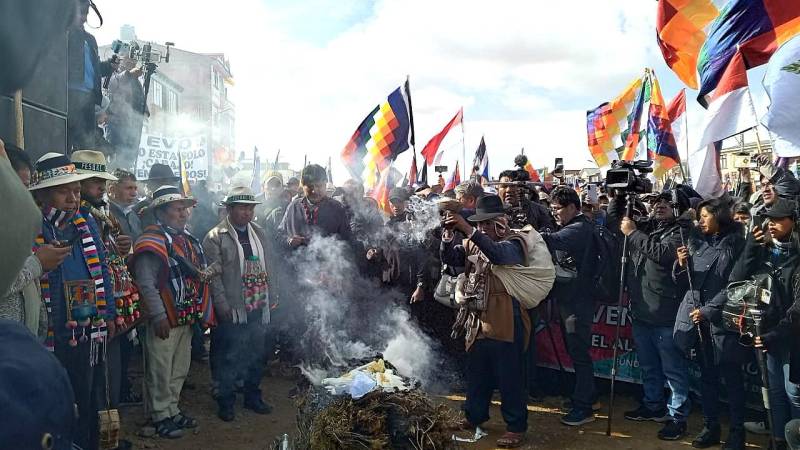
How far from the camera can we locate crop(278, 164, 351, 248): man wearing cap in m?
6.80

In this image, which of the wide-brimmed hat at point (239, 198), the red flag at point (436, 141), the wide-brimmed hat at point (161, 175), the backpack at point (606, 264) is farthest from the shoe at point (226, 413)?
the red flag at point (436, 141)

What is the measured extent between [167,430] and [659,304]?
483 cm

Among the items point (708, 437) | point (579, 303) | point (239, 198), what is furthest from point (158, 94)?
point (708, 437)

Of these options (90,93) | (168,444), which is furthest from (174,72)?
(168,444)

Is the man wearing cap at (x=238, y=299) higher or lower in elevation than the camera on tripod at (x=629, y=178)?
lower

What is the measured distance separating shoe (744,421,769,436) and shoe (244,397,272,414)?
4.74 metres

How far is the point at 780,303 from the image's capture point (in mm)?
4574

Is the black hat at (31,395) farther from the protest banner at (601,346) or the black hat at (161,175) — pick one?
the black hat at (161,175)

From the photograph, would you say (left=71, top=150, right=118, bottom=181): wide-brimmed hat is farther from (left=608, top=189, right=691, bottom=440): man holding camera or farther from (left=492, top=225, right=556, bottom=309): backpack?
(left=608, top=189, right=691, bottom=440): man holding camera

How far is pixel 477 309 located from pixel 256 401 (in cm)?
266

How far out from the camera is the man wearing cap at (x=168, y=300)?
16.9 feet

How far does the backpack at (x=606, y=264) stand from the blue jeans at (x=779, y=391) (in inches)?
64.6

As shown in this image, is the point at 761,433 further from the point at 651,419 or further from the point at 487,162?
the point at 487,162

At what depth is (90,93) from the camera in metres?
6.96
